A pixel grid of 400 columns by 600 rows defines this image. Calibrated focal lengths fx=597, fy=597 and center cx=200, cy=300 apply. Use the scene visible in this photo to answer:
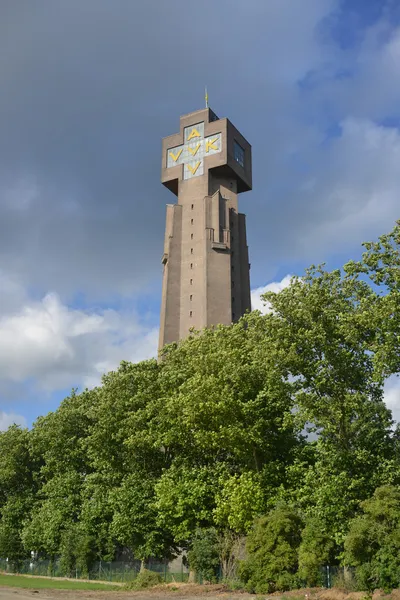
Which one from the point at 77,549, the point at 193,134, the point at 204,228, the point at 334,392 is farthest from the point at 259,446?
the point at 193,134

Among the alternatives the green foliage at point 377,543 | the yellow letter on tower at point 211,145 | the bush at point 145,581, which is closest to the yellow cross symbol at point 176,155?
the yellow letter on tower at point 211,145

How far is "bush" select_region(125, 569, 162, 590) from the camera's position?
38.5 meters

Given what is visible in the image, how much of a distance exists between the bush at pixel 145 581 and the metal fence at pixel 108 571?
159 cm

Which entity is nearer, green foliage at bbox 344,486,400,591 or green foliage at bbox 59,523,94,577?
green foliage at bbox 344,486,400,591

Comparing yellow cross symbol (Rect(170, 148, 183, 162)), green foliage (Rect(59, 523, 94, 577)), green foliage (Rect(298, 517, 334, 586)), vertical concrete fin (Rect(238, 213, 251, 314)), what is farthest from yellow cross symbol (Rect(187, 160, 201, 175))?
green foliage (Rect(298, 517, 334, 586))

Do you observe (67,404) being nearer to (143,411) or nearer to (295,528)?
(143,411)

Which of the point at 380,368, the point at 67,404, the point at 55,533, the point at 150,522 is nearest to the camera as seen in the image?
the point at 380,368

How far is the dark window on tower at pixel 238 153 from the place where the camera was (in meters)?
98.8

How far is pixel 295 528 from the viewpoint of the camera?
3228 centimetres

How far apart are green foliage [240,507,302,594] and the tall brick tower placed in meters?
52.8

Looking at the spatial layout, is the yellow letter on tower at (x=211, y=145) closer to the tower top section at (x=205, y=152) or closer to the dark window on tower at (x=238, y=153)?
the tower top section at (x=205, y=152)

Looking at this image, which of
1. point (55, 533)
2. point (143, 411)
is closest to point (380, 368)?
point (143, 411)

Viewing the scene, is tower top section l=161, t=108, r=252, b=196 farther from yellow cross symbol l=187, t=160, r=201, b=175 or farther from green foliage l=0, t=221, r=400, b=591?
green foliage l=0, t=221, r=400, b=591

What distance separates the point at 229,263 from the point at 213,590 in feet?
197
